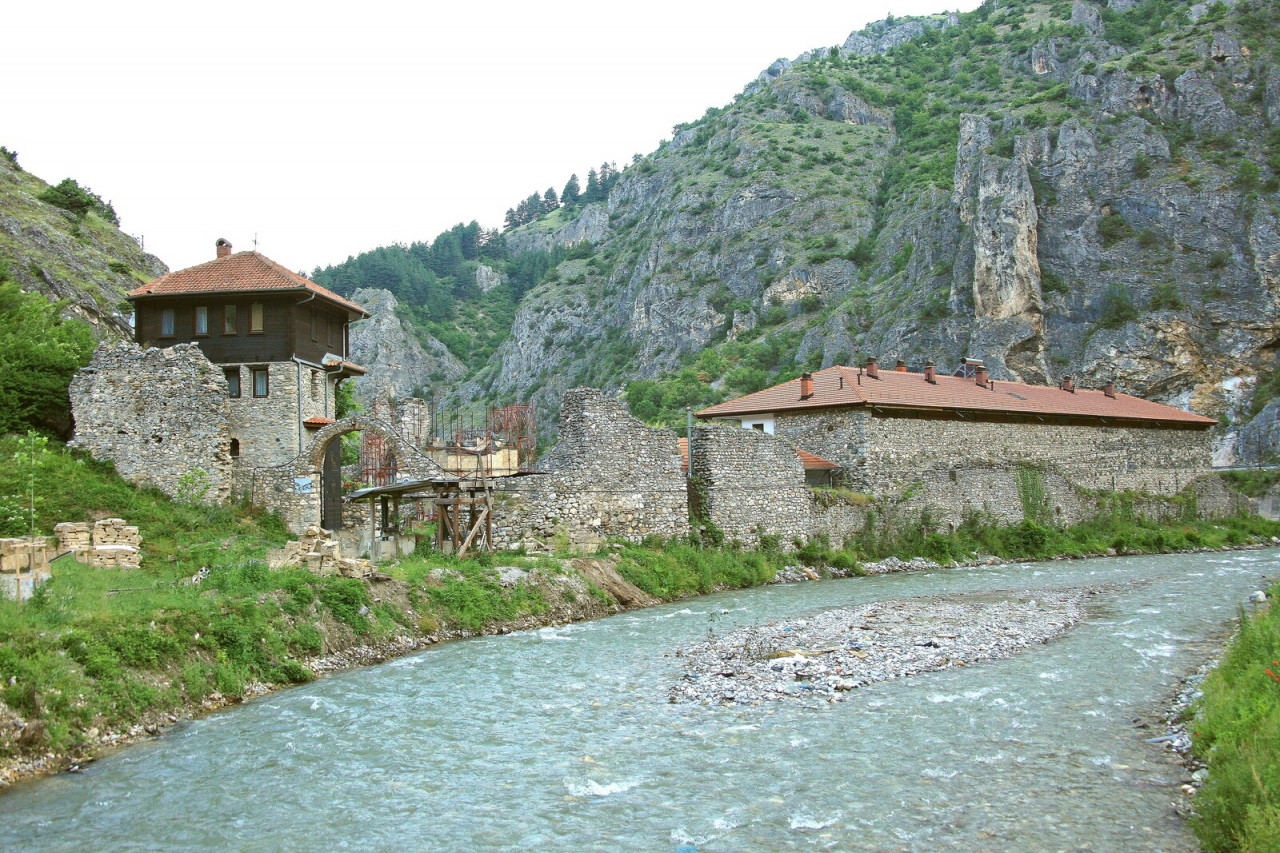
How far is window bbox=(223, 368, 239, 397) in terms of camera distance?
88.1 feet

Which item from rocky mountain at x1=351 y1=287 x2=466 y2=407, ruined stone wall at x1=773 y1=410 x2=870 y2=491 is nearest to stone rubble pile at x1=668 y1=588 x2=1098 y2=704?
ruined stone wall at x1=773 y1=410 x2=870 y2=491

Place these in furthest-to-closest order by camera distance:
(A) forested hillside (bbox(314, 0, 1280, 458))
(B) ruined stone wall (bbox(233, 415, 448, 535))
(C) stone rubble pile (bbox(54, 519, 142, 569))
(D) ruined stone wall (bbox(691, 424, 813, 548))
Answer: (A) forested hillside (bbox(314, 0, 1280, 458)), (D) ruined stone wall (bbox(691, 424, 813, 548)), (B) ruined stone wall (bbox(233, 415, 448, 535)), (C) stone rubble pile (bbox(54, 519, 142, 569))

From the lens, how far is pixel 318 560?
17.1 meters

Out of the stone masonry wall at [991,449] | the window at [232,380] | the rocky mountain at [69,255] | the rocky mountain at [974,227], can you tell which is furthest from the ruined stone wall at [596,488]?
the rocky mountain at [974,227]

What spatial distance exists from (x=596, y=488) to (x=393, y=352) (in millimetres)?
103752

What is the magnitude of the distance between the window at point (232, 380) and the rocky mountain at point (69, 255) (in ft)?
23.5

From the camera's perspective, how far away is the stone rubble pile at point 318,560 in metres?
17.0

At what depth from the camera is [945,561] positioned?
1243 inches

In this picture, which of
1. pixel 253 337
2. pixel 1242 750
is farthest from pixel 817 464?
pixel 1242 750

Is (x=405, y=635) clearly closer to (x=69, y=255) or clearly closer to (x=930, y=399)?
(x=930, y=399)

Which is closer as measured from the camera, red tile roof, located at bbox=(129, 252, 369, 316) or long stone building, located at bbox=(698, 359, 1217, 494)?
red tile roof, located at bbox=(129, 252, 369, 316)

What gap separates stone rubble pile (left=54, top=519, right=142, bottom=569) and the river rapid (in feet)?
17.3

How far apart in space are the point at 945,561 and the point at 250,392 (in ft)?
82.5

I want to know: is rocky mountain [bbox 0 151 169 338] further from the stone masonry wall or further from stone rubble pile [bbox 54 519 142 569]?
the stone masonry wall
